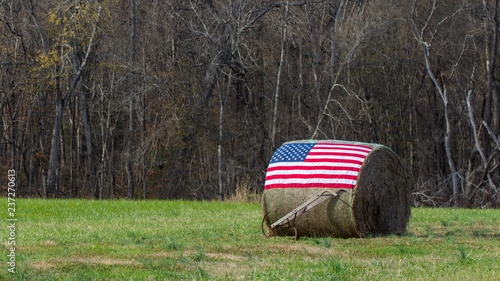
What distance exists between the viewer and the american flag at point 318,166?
9413 mm

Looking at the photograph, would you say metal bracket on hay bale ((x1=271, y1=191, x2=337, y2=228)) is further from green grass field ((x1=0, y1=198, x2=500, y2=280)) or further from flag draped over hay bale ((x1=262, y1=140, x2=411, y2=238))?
green grass field ((x1=0, y1=198, x2=500, y2=280))

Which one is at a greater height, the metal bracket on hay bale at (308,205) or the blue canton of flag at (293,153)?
the blue canton of flag at (293,153)

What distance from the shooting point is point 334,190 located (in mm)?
9297

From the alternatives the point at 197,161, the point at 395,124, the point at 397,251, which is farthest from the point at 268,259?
the point at 395,124

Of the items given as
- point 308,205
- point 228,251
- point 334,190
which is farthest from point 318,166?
point 228,251

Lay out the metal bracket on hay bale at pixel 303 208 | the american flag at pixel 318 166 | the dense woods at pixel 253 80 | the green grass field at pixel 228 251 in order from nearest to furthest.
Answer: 1. the green grass field at pixel 228 251
2. the metal bracket on hay bale at pixel 303 208
3. the american flag at pixel 318 166
4. the dense woods at pixel 253 80

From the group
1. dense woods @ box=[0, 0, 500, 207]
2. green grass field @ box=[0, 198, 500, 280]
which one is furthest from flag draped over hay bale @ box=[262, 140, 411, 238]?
dense woods @ box=[0, 0, 500, 207]

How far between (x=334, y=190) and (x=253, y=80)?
2054 centimetres

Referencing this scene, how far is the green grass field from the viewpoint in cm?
597

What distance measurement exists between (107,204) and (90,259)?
9602 millimetres

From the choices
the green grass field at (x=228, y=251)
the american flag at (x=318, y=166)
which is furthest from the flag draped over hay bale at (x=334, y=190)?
the green grass field at (x=228, y=251)

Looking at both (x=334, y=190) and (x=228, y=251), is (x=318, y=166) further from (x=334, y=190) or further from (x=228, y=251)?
(x=228, y=251)

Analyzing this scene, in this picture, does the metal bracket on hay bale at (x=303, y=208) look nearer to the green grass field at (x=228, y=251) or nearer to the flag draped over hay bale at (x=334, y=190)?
the flag draped over hay bale at (x=334, y=190)

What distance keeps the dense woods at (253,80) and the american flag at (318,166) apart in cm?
1289
